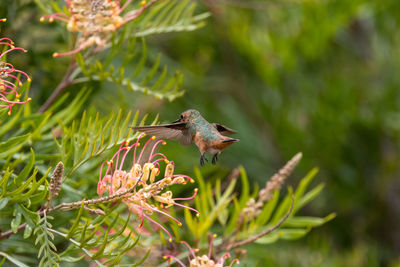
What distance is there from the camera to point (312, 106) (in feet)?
5.36

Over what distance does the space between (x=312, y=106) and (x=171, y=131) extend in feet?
3.46

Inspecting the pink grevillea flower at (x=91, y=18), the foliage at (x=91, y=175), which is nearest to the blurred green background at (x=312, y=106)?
the foliage at (x=91, y=175)

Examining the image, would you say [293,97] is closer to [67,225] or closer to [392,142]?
[392,142]

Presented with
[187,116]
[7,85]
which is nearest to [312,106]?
[187,116]

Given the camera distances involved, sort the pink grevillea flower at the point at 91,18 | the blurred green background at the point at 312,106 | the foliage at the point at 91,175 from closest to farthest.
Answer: the foliage at the point at 91,175 → the pink grevillea flower at the point at 91,18 → the blurred green background at the point at 312,106

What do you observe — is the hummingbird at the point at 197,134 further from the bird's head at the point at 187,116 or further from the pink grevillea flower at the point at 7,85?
the pink grevillea flower at the point at 7,85

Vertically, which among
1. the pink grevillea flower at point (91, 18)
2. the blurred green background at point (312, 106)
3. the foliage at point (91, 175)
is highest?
the pink grevillea flower at point (91, 18)

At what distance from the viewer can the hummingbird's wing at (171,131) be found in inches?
22.6

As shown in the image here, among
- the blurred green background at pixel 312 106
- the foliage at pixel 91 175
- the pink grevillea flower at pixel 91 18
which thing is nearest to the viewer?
the foliage at pixel 91 175

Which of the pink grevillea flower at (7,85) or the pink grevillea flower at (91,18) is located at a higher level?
the pink grevillea flower at (91,18)

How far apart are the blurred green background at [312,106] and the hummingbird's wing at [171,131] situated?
77cm

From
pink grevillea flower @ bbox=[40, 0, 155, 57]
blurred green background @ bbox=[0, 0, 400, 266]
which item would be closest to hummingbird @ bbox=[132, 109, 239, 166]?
pink grevillea flower @ bbox=[40, 0, 155, 57]

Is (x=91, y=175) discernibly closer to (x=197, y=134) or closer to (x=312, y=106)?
(x=197, y=134)

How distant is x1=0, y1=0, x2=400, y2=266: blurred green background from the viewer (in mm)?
1576
